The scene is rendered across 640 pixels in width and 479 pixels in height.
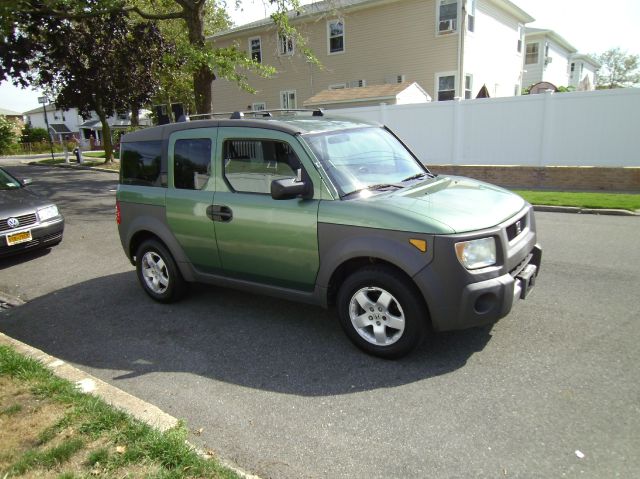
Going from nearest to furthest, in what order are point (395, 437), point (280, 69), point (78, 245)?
point (395, 437)
point (78, 245)
point (280, 69)

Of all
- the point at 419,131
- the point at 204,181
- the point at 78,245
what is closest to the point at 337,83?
the point at 419,131

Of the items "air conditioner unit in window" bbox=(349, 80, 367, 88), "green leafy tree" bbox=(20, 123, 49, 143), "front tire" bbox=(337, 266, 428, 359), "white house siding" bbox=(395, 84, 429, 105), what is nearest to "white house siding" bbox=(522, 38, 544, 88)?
"air conditioner unit in window" bbox=(349, 80, 367, 88)

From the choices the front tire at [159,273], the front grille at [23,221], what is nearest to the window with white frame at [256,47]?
the front grille at [23,221]

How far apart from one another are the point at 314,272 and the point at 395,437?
1529mm

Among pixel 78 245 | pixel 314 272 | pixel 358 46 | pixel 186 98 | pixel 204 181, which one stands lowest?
pixel 78 245

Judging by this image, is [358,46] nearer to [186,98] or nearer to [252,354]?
[186,98]

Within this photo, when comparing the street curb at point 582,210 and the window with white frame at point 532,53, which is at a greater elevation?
the window with white frame at point 532,53

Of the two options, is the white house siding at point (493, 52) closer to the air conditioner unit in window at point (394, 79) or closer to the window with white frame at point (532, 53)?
the air conditioner unit in window at point (394, 79)

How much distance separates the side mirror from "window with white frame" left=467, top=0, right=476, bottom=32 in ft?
65.5

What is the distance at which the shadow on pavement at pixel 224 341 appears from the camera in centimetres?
363

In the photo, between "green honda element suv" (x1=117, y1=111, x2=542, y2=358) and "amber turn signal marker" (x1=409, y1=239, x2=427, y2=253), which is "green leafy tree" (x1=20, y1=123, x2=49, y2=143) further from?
"amber turn signal marker" (x1=409, y1=239, x2=427, y2=253)

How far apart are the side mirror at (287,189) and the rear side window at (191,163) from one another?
1.12m

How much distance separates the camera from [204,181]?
465 cm

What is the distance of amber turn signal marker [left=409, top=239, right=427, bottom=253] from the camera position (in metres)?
3.38
